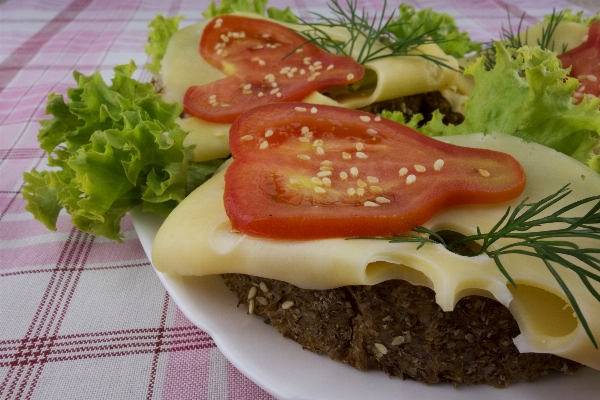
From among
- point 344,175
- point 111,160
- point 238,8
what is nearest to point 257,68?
point 238,8

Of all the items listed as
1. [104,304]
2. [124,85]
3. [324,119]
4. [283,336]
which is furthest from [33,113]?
[283,336]

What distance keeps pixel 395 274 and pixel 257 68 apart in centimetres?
136

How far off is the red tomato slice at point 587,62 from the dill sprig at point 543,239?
3.74ft

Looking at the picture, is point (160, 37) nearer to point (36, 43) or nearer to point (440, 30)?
point (440, 30)

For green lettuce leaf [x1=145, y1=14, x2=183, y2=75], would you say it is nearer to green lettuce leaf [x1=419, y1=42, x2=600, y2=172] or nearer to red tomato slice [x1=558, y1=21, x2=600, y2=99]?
green lettuce leaf [x1=419, y1=42, x2=600, y2=172]

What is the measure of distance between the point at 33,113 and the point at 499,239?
3.18m

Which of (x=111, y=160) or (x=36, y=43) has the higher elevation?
(x=111, y=160)

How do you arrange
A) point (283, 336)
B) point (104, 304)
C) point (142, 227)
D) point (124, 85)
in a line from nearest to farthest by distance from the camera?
point (283, 336) < point (142, 227) < point (104, 304) < point (124, 85)

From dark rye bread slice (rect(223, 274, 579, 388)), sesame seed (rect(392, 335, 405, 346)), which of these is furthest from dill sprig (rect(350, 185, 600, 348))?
sesame seed (rect(392, 335, 405, 346))

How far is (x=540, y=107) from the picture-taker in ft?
5.16

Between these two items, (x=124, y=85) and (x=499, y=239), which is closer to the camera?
(x=499, y=239)

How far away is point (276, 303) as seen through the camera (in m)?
1.46

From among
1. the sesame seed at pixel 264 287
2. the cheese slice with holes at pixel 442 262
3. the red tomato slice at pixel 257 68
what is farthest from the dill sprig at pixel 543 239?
the red tomato slice at pixel 257 68

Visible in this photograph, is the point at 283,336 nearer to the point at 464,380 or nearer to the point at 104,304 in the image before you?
the point at 464,380
